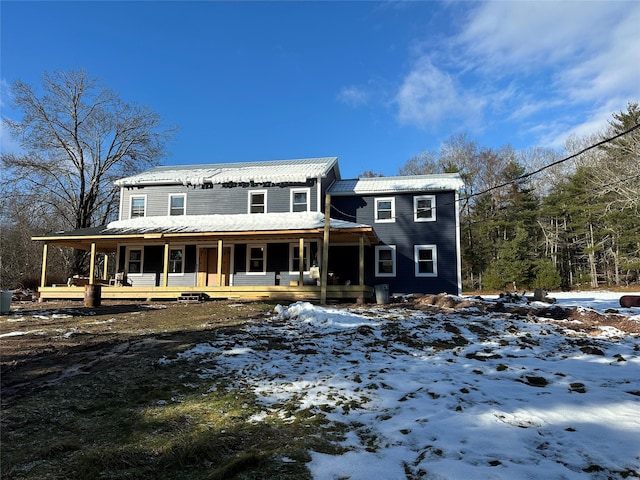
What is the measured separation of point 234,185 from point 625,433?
18.6 meters

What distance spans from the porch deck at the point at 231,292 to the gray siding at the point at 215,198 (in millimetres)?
4718

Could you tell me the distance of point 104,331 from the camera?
8641 millimetres

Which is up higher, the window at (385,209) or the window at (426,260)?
the window at (385,209)

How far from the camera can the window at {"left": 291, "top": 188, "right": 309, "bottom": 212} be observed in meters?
19.5

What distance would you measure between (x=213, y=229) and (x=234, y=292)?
3.07 metres

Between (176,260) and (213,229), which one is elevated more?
(213,229)

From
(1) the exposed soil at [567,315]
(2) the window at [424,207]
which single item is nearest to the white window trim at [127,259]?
(2) the window at [424,207]

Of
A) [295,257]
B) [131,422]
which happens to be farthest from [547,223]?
[131,422]

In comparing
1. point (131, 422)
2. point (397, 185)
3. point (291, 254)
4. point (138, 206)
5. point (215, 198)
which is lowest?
point (131, 422)

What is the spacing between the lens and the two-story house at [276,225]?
1880cm

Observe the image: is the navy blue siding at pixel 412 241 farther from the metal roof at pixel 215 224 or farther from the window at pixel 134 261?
the window at pixel 134 261

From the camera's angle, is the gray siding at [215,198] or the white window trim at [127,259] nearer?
the gray siding at [215,198]

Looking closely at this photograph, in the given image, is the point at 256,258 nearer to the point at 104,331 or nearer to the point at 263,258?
the point at 263,258

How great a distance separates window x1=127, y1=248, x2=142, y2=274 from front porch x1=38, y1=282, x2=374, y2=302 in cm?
235
